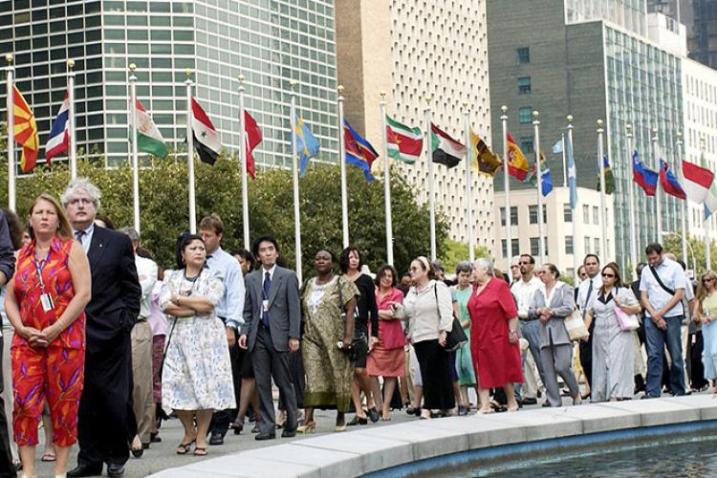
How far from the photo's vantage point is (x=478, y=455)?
14.5 meters

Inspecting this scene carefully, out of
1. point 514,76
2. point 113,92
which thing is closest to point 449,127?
point 514,76

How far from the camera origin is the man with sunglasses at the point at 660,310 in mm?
21625

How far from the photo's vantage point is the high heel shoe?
58.5ft

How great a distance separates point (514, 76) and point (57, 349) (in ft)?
530

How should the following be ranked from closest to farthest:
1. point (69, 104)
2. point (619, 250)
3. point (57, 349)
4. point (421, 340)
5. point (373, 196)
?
point (57, 349) < point (421, 340) < point (69, 104) < point (373, 196) < point (619, 250)

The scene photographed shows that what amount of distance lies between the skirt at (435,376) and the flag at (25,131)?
1931cm

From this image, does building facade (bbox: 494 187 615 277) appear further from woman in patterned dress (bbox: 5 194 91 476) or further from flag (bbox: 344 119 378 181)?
woman in patterned dress (bbox: 5 194 91 476)

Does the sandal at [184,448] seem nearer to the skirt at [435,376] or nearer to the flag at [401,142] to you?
the skirt at [435,376]

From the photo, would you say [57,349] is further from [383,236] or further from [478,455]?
[383,236]

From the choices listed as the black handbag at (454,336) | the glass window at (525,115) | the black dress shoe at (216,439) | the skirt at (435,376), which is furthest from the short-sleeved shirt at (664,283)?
the glass window at (525,115)

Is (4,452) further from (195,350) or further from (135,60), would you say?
(135,60)

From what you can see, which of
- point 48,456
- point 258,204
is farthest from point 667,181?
point 48,456

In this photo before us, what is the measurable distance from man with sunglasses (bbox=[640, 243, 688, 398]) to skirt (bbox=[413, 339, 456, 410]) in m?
3.23

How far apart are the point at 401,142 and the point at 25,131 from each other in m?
12.9
